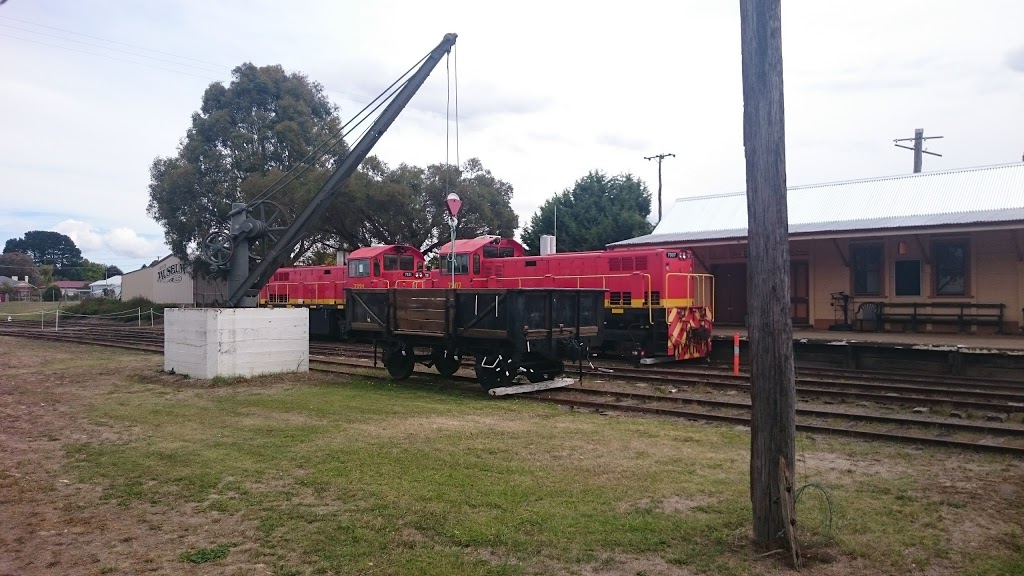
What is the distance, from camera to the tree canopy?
37.6m

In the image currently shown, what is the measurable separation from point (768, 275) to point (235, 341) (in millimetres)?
11811

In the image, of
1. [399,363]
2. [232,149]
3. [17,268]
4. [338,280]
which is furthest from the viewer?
[17,268]

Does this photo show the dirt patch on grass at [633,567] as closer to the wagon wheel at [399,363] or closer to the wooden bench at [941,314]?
the wagon wheel at [399,363]

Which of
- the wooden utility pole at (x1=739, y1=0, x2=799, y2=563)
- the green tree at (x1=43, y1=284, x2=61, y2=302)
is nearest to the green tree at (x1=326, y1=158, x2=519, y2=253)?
the wooden utility pole at (x1=739, y1=0, x2=799, y2=563)

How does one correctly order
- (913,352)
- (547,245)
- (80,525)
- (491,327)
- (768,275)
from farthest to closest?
(547,245) → (913,352) → (491,327) → (80,525) → (768,275)

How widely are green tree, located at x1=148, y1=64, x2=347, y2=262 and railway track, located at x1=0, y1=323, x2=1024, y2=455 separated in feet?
84.1

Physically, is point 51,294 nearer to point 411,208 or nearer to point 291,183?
point 291,183

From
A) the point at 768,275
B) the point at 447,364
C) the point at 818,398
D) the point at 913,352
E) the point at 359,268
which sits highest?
the point at 359,268

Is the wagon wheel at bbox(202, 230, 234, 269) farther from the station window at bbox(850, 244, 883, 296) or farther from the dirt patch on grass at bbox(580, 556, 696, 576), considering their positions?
the station window at bbox(850, 244, 883, 296)

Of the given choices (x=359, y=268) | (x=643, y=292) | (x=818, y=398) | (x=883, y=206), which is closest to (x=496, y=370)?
(x=818, y=398)

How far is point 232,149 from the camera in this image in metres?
41.0

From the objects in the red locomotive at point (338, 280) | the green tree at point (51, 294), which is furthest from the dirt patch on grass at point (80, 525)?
the green tree at point (51, 294)

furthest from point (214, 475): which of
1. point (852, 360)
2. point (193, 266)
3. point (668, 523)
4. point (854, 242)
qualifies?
point (193, 266)

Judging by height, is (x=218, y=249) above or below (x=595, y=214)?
below
